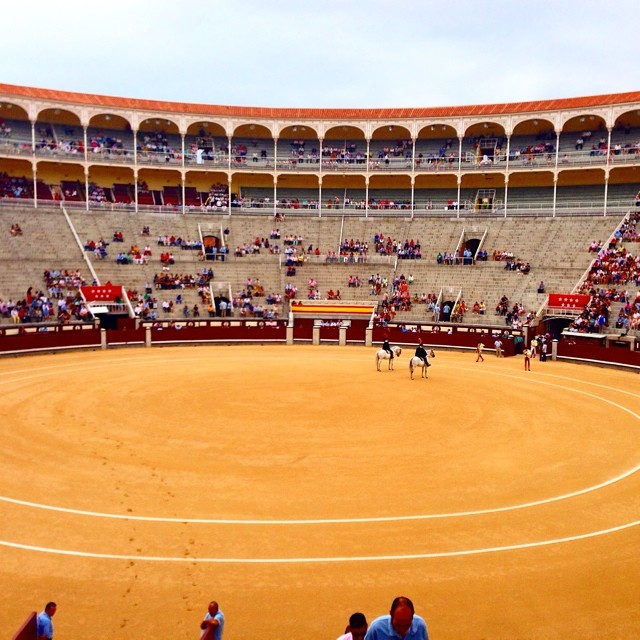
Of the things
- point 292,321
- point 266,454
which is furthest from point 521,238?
point 266,454

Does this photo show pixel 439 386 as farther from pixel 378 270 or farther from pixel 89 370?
pixel 378 270

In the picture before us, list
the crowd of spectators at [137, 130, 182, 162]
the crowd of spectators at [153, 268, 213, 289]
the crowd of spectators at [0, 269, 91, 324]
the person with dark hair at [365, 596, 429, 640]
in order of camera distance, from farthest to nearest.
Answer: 1. the crowd of spectators at [137, 130, 182, 162]
2. the crowd of spectators at [153, 268, 213, 289]
3. the crowd of spectators at [0, 269, 91, 324]
4. the person with dark hair at [365, 596, 429, 640]

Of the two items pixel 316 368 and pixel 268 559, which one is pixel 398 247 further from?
pixel 268 559

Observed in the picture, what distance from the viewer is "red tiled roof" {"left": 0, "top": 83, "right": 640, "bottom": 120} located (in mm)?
45312

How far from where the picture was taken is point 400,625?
436 centimetres

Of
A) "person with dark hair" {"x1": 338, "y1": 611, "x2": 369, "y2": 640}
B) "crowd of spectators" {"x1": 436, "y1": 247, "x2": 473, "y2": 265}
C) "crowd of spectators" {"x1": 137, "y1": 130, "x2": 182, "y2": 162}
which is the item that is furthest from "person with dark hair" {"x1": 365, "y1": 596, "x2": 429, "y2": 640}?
"crowd of spectators" {"x1": 137, "y1": 130, "x2": 182, "y2": 162}

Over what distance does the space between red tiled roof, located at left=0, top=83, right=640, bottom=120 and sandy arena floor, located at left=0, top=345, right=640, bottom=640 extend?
1318 inches

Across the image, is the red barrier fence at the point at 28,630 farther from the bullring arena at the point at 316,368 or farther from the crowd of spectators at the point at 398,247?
the crowd of spectators at the point at 398,247

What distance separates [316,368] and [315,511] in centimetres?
1575

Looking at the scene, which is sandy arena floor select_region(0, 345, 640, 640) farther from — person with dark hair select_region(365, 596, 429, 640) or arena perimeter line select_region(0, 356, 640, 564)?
person with dark hair select_region(365, 596, 429, 640)

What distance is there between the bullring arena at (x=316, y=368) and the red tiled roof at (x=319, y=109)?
1.00 feet

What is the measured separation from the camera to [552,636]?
6.76 metres

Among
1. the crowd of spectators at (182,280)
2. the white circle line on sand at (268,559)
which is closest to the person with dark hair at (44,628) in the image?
the white circle line on sand at (268,559)

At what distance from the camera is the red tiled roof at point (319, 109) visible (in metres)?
45.3
